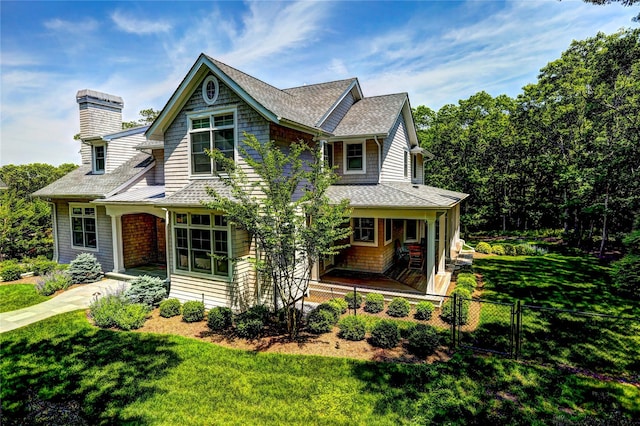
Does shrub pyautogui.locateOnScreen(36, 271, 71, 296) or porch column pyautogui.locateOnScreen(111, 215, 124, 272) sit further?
porch column pyautogui.locateOnScreen(111, 215, 124, 272)

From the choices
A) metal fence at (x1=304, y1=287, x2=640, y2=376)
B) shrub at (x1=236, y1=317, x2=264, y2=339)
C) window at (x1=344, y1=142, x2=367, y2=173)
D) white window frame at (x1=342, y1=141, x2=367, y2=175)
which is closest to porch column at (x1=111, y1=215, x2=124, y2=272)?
shrub at (x1=236, y1=317, x2=264, y2=339)

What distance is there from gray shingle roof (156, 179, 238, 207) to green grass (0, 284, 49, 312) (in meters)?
5.76

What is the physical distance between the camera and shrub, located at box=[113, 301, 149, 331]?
893 centimetres

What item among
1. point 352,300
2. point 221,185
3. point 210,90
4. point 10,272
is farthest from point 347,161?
point 10,272

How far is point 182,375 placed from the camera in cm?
659

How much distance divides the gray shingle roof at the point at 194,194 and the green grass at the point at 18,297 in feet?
18.9

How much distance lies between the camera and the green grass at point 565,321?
24.3ft

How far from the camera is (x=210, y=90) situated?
10977 mm

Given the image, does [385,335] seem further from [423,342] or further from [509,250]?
[509,250]

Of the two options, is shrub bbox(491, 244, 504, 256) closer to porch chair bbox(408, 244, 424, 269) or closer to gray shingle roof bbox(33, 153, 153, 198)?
porch chair bbox(408, 244, 424, 269)

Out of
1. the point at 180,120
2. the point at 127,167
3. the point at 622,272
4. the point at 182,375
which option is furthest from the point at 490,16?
the point at 127,167

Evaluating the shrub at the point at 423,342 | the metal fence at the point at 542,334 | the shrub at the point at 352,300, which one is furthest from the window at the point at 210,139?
the shrub at the point at 423,342

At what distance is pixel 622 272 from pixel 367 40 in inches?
457

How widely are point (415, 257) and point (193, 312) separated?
30.2 ft
